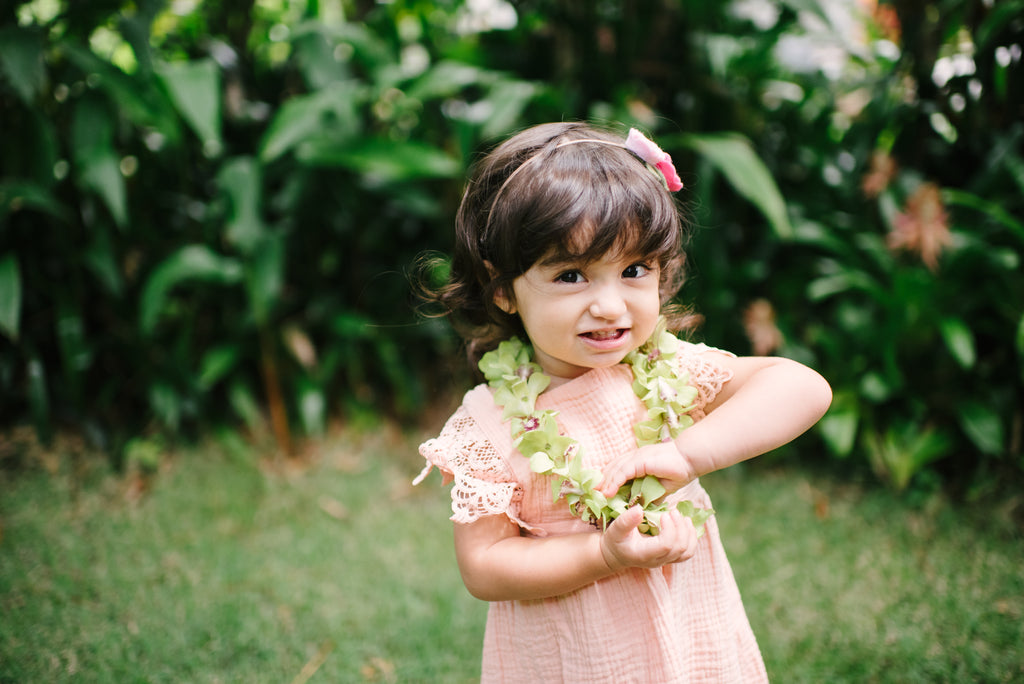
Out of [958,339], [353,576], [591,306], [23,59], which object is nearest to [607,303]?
[591,306]

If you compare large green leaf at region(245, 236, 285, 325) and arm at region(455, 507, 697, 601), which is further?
large green leaf at region(245, 236, 285, 325)

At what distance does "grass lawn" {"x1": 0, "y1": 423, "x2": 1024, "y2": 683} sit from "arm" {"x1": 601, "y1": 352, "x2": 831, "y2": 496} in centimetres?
100

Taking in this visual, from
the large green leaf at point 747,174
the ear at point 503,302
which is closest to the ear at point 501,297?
the ear at point 503,302

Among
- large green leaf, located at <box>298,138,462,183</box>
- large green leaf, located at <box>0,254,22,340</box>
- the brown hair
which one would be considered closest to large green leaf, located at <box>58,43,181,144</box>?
large green leaf, located at <box>298,138,462,183</box>

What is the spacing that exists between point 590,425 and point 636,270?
0.83 ft

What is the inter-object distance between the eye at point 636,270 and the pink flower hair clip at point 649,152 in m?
0.16

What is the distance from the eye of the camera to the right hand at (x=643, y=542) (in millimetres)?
961

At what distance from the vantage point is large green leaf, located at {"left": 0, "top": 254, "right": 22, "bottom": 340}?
2328mm

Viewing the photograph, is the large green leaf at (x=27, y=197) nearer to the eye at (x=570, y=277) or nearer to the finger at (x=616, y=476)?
the eye at (x=570, y=277)

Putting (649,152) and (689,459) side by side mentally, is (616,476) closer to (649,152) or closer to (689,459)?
(689,459)

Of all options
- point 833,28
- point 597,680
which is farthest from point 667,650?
point 833,28

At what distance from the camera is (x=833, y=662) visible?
176 cm

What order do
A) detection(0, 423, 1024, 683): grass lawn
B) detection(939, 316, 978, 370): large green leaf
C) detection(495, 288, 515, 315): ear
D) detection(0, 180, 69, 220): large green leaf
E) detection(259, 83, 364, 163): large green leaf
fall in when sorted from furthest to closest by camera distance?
detection(259, 83, 364, 163): large green leaf, detection(0, 180, 69, 220): large green leaf, detection(939, 316, 978, 370): large green leaf, detection(0, 423, 1024, 683): grass lawn, detection(495, 288, 515, 315): ear

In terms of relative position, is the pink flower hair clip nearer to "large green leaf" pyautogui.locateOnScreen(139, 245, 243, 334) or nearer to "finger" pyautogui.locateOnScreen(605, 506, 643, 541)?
"finger" pyautogui.locateOnScreen(605, 506, 643, 541)
